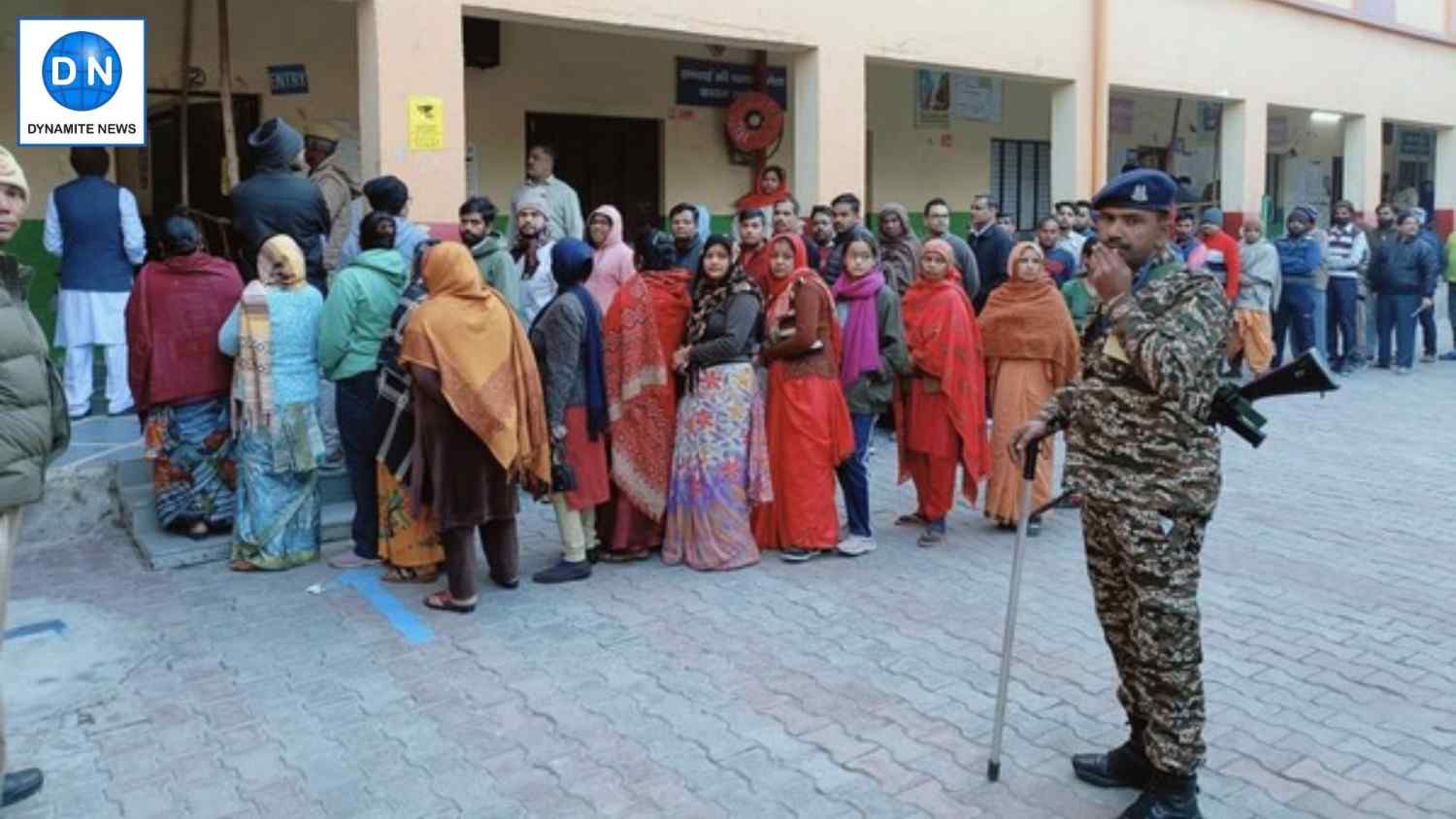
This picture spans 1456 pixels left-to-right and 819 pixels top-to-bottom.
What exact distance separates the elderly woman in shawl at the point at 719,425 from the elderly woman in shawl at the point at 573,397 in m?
0.42

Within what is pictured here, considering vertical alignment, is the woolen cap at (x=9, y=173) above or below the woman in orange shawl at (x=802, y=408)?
above

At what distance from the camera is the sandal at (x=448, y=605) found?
5309 mm

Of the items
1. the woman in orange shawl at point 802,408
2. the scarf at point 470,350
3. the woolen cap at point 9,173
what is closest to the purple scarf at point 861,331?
the woman in orange shawl at point 802,408

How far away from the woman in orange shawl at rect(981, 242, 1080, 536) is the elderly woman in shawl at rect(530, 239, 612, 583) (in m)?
2.16

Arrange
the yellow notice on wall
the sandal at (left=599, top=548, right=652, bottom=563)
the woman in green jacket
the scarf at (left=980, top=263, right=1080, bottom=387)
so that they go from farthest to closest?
the yellow notice on wall < the scarf at (left=980, top=263, right=1080, bottom=387) < the sandal at (left=599, top=548, right=652, bottom=563) < the woman in green jacket

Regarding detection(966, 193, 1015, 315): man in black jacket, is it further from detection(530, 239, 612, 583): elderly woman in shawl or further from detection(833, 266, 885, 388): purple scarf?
detection(530, 239, 612, 583): elderly woman in shawl

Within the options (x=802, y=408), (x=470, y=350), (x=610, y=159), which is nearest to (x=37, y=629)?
(x=470, y=350)

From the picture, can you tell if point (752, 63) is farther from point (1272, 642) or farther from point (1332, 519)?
point (1272, 642)

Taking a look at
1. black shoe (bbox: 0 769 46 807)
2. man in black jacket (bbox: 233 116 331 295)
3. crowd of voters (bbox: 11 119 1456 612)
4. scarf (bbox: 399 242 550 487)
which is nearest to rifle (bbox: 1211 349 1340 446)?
crowd of voters (bbox: 11 119 1456 612)

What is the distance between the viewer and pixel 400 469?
5.53m

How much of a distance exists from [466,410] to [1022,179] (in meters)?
11.6

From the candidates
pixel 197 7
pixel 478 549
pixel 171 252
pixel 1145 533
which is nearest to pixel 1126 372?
pixel 1145 533

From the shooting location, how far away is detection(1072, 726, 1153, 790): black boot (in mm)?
3604

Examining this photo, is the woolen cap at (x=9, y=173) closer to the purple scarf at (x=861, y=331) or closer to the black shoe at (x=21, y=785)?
the black shoe at (x=21, y=785)
